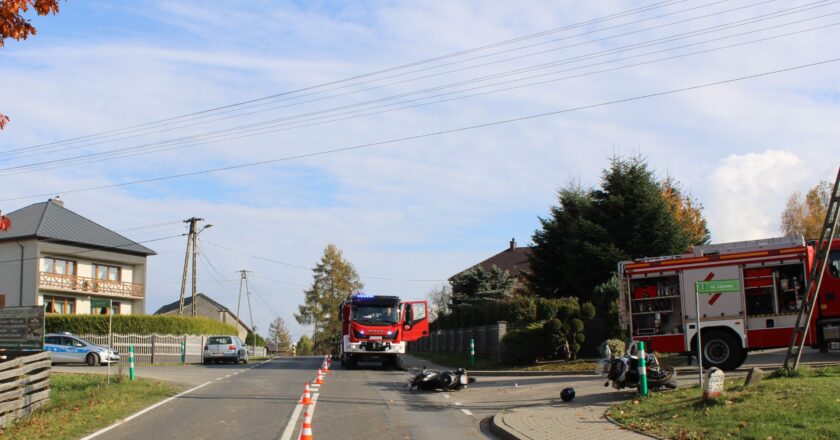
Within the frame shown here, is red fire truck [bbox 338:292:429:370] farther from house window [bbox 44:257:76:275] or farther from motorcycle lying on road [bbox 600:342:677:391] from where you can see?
house window [bbox 44:257:76:275]

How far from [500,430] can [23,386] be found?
1054 cm

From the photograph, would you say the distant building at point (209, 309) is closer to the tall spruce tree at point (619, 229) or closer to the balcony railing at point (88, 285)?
the balcony railing at point (88, 285)

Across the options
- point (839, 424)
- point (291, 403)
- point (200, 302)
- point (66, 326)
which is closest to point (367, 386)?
point (291, 403)

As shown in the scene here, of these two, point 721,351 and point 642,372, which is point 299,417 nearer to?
point 642,372

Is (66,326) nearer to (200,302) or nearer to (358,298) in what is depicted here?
(358,298)

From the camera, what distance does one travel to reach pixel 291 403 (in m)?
16.2

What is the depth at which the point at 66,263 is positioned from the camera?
5641 centimetres

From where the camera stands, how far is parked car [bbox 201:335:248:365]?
124 feet

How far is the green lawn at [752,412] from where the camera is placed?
9867mm

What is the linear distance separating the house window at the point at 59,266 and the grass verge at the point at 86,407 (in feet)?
112

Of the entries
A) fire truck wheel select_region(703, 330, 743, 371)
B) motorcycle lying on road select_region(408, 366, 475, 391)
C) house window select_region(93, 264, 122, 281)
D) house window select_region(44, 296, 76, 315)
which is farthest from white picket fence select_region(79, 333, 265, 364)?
fire truck wheel select_region(703, 330, 743, 371)

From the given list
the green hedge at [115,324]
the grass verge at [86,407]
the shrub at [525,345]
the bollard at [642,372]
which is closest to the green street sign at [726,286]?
the bollard at [642,372]

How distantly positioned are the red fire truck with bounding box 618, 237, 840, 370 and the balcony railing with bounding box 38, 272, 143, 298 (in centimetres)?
4543

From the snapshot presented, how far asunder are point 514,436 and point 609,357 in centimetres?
504
